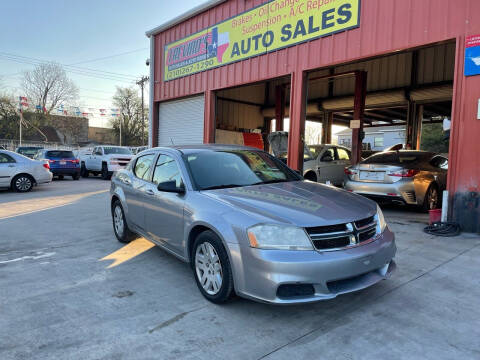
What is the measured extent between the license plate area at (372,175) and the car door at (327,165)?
2.86m

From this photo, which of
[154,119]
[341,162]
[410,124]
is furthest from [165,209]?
Answer: [410,124]

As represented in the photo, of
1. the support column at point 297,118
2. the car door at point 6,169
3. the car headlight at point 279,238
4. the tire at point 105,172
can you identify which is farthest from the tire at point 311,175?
the tire at point 105,172

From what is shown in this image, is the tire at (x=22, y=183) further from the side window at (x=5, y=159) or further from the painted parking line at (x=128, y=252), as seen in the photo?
the painted parking line at (x=128, y=252)

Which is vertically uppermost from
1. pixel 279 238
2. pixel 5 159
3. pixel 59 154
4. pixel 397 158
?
pixel 397 158

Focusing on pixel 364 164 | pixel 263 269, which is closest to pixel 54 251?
pixel 263 269

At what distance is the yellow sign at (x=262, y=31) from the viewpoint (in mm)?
7887

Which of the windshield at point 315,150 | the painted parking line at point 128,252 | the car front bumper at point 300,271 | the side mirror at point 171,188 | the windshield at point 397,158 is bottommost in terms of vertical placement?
the painted parking line at point 128,252

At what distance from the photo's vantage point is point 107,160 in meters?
16.4

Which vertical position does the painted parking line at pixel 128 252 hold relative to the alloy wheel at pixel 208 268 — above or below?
below

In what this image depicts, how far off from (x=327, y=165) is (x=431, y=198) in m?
3.61

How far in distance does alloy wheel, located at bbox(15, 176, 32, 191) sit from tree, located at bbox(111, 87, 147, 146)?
1563 inches

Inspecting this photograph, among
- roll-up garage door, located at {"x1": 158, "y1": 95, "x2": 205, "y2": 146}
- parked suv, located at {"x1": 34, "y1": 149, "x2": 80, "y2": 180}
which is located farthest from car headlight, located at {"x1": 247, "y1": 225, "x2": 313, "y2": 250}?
parked suv, located at {"x1": 34, "y1": 149, "x2": 80, "y2": 180}

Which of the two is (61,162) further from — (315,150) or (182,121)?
(315,150)

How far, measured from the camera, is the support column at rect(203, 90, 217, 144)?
11742 millimetres
